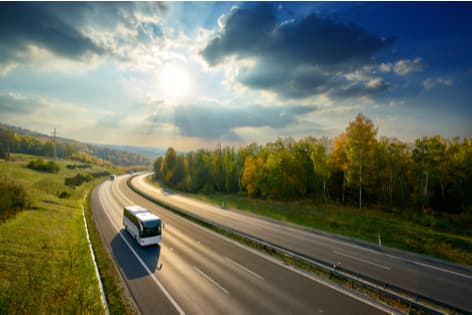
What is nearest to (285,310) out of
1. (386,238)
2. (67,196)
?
(386,238)

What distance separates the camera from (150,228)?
19.7 meters

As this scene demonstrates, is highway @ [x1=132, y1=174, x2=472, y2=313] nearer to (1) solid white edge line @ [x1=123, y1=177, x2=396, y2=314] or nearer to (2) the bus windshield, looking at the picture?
(1) solid white edge line @ [x1=123, y1=177, x2=396, y2=314]

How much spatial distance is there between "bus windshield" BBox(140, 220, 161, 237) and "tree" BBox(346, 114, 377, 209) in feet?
112

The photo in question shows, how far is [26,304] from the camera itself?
10.4 metres

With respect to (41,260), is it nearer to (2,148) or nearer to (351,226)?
(351,226)

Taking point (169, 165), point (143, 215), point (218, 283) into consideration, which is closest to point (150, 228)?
point (143, 215)

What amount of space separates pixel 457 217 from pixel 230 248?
3763 cm

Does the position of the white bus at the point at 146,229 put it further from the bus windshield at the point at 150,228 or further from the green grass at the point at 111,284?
the green grass at the point at 111,284

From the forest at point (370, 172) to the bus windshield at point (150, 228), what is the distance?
1286 inches

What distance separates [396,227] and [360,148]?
15.0m

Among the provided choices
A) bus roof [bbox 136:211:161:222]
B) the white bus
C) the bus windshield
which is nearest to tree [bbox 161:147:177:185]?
bus roof [bbox 136:211:161:222]

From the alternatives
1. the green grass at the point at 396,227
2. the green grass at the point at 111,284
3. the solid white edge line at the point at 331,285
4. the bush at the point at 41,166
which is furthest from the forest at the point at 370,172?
the bush at the point at 41,166

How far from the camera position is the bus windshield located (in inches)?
768

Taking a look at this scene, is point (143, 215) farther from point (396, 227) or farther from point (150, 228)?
point (396, 227)
